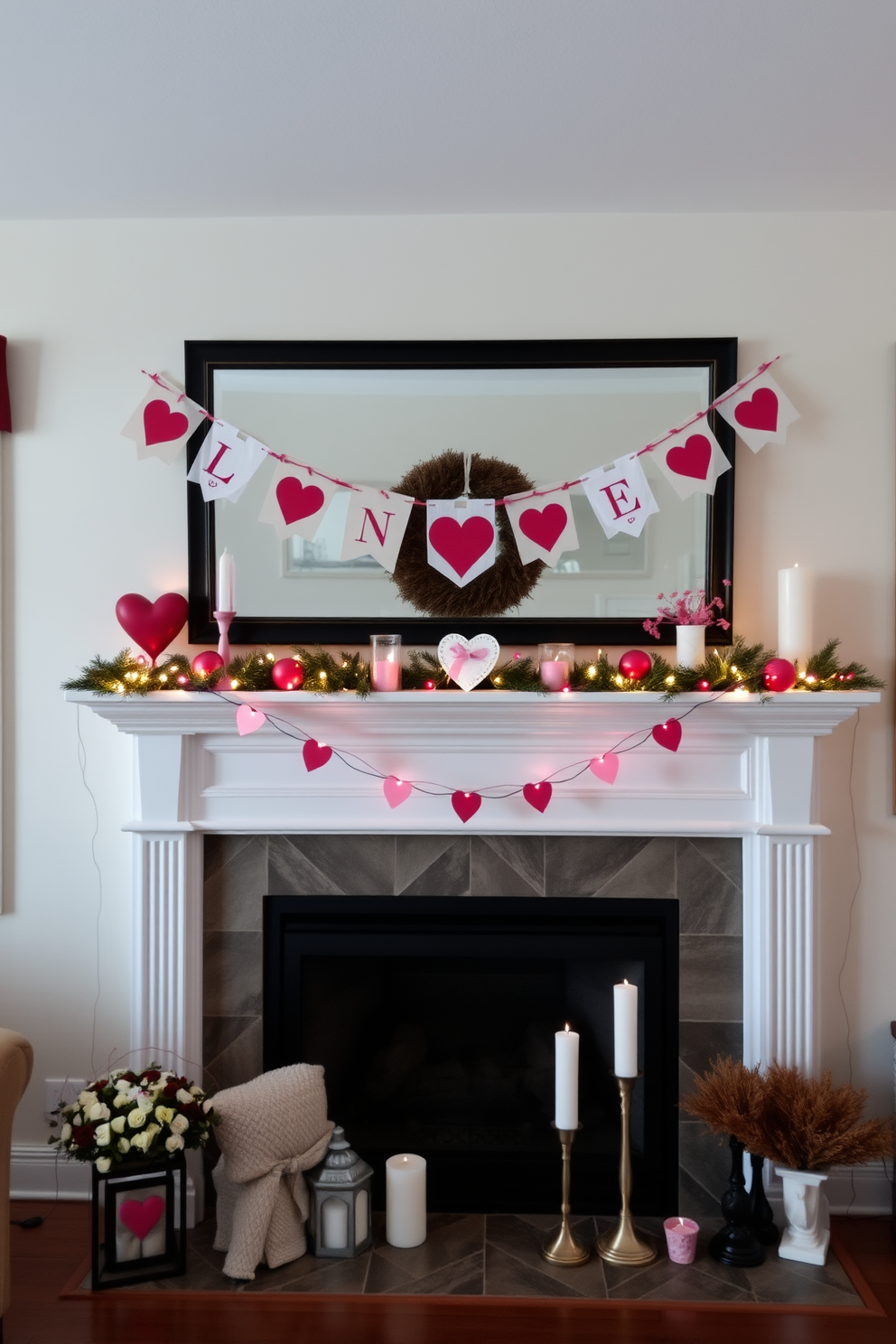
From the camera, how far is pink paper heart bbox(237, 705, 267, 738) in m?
2.33

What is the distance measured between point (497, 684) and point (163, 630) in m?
0.83

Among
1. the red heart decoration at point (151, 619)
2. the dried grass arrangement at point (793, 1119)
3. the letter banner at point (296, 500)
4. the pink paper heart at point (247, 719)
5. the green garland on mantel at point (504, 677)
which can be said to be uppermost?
the letter banner at point (296, 500)

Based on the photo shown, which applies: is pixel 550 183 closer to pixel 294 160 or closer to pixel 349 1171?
pixel 294 160

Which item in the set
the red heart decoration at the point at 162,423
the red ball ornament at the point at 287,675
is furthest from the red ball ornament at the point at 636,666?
the red heart decoration at the point at 162,423

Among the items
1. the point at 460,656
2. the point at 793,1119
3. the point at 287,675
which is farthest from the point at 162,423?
the point at 793,1119

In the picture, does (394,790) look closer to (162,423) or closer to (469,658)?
(469,658)

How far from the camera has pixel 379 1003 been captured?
2572mm

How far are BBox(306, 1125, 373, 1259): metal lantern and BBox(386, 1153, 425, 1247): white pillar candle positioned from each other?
0.19ft

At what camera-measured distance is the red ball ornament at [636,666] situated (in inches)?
92.4

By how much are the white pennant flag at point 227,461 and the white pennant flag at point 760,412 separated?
3.84 ft

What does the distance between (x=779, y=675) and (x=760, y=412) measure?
674 millimetres

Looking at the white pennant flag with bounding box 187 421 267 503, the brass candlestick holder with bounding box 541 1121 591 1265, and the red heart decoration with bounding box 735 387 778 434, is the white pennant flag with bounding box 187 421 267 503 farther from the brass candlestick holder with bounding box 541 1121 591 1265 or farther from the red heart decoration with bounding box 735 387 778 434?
the brass candlestick holder with bounding box 541 1121 591 1265

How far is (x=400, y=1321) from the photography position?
80.4 inches

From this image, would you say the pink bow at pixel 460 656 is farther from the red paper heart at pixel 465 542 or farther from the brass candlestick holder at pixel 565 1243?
the brass candlestick holder at pixel 565 1243
